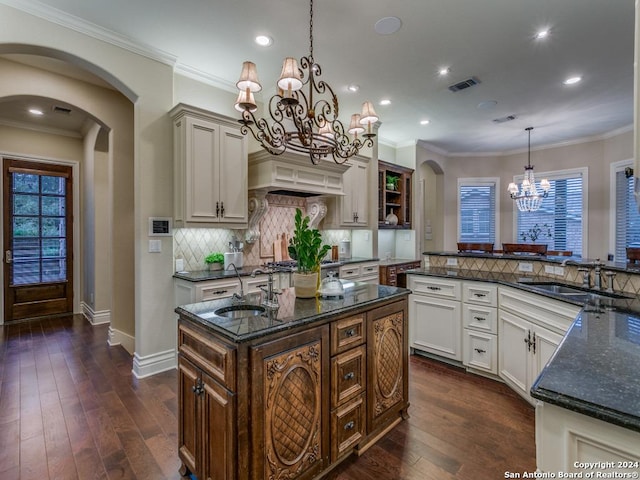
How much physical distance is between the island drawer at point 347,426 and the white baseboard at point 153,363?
232 centimetres

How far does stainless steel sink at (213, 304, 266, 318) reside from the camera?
1900 millimetres

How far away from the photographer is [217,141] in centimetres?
354

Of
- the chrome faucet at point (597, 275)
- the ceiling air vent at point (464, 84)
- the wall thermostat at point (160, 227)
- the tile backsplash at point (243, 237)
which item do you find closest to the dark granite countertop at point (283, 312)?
the chrome faucet at point (597, 275)

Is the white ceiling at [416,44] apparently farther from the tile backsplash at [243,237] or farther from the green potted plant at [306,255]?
the green potted plant at [306,255]

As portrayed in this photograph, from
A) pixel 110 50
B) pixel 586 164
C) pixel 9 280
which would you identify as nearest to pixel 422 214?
pixel 586 164

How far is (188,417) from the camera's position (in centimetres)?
177

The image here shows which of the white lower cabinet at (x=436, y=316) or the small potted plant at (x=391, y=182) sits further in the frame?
the small potted plant at (x=391, y=182)

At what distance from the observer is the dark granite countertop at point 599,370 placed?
873mm

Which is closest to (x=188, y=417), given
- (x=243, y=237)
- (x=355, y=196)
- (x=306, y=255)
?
(x=306, y=255)

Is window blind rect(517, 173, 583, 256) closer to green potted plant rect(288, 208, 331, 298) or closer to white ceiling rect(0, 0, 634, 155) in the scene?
white ceiling rect(0, 0, 634, 155)

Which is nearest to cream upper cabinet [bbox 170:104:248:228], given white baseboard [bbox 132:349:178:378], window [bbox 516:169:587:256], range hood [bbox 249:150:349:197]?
range hood [bbox 249:150:349:197]

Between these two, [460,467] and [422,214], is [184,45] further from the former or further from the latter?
[422,214]

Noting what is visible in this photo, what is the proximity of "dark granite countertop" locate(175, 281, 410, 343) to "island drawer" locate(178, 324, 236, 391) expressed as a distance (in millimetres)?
75

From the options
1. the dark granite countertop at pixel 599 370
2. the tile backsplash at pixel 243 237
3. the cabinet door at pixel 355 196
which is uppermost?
the cabinet door at pixel 355 196
